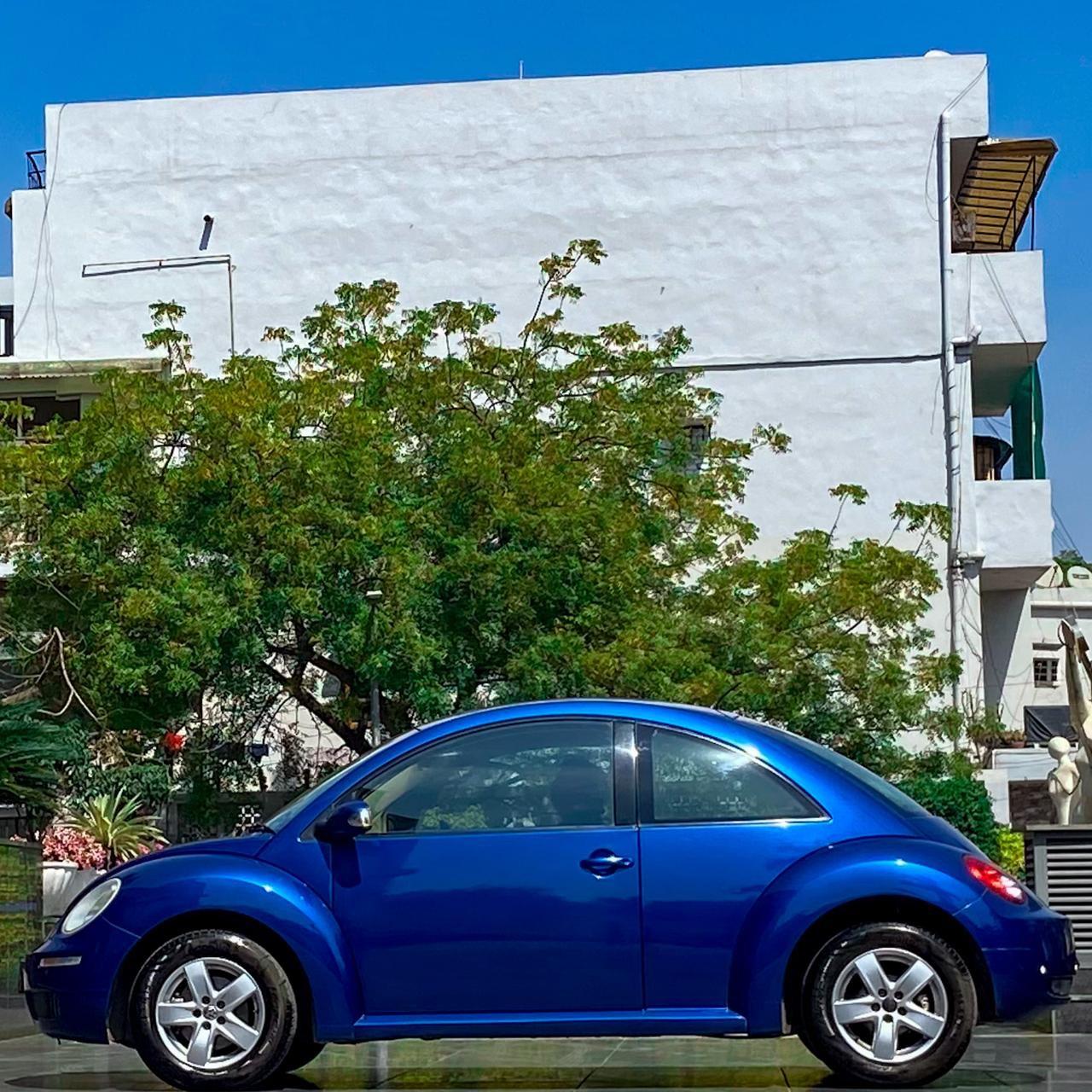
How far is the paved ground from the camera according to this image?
27.1 feet

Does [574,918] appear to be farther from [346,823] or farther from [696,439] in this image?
[696,439]

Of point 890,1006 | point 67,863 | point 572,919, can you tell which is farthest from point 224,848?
point 67,863

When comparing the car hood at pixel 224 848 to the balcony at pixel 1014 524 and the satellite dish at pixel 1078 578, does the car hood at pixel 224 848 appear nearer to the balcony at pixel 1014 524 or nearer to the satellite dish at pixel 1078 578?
the balcony at pixel 1014 524

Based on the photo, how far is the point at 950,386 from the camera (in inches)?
1305

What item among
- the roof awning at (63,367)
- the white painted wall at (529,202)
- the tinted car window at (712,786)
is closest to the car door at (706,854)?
the tinted car window at (712,786)

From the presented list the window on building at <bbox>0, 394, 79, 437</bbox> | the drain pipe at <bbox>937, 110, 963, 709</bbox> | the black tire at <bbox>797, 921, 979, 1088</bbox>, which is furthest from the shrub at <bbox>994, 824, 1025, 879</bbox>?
the black tire at <bbox>797, 921, 979, 1088</bbox>

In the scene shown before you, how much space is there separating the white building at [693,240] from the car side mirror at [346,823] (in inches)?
1005

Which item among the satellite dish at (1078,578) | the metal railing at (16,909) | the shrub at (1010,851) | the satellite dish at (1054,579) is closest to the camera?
the metal railing at (16,909)

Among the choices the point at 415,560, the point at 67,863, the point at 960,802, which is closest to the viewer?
the point at 415,560

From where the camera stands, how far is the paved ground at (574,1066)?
8250 millimetres

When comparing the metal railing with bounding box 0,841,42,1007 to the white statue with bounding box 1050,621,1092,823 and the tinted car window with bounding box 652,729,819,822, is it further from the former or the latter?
the white statue with bounding box 1050,621,1092,823

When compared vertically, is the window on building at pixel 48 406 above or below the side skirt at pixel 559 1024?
above

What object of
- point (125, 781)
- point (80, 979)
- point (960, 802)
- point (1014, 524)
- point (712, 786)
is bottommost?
point (960, 802)

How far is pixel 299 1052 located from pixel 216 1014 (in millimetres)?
375
